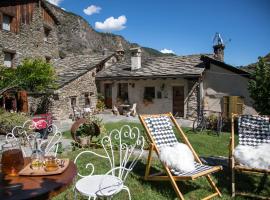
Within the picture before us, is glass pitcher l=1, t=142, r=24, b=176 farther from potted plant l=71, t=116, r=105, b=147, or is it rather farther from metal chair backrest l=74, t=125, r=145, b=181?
potted plant l=71, t=116, r=105, b=147

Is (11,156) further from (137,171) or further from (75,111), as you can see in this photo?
(75,111)

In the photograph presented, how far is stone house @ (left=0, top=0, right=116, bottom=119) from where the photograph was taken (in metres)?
17.2

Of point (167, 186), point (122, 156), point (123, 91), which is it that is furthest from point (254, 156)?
point (123, 91)

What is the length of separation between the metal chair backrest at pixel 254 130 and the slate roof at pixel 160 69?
11747mm

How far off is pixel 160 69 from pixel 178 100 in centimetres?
254

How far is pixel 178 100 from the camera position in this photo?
60.9 feet

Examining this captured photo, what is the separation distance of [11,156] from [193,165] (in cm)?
286

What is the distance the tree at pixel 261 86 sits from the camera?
10312 mm

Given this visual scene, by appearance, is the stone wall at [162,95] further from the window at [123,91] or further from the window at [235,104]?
the window at [235,104]

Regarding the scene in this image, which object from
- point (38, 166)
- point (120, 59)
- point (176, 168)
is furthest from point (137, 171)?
point (120, 59)

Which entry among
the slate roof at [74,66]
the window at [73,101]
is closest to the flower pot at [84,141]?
the slate roof at [74,66]

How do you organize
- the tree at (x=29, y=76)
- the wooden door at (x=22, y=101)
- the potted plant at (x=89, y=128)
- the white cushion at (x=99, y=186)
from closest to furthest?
the white cushion at (x=99, y=186), the potted plant at (x=89, y=128), the tree at (x=29, y=76), the wooden door at (x=22, y=101)

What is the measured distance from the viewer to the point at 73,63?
22062 millimetres

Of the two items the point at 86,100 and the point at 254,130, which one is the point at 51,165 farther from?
the point at 86,100
